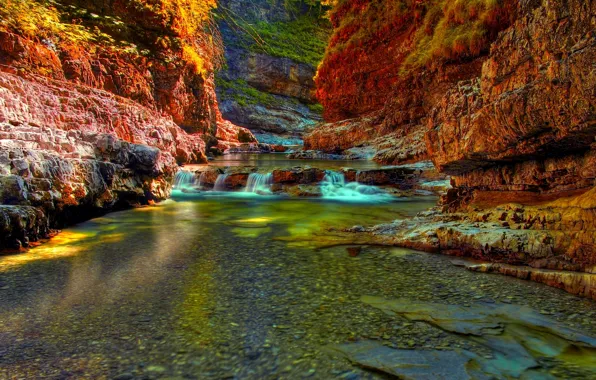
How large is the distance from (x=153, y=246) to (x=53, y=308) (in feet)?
7.47

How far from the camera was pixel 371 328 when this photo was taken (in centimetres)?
278

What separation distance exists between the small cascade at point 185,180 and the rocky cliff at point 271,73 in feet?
105

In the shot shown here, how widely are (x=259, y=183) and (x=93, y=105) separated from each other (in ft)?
21.4

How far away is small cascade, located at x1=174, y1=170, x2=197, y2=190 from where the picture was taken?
45.4 ft

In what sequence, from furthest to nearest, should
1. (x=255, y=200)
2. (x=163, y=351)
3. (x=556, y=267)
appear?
(x=255, y=200)
(x=556, y=267)
(x=163, y=351)

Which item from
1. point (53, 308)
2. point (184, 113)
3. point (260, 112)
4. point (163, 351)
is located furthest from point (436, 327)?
point (260, 112)

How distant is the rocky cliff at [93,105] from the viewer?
20.0 feet

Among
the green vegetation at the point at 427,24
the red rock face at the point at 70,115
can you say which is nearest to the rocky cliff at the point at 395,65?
the green vegetation at the point at 427,24

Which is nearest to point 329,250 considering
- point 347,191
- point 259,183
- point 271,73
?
point 347,191

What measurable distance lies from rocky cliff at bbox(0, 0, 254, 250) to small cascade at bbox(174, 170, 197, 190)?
1.20 metres

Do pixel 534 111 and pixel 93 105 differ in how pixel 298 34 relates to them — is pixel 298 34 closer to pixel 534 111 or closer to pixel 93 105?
pixel 93 105

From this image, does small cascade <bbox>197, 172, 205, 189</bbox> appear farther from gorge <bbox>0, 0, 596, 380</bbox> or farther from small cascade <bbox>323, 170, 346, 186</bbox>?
small cascade <bbox>323, 170, 346, 186</bbox>

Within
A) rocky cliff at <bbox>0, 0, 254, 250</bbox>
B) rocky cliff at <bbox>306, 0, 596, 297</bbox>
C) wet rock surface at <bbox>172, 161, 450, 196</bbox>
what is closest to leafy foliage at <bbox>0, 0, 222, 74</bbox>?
rocky cliff at <bbox>0, 0, 254, 250</bbox>

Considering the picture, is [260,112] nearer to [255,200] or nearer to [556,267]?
[255,200]
